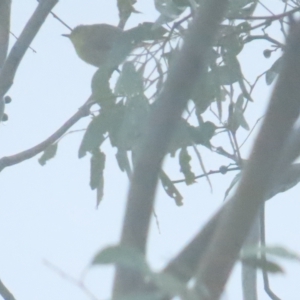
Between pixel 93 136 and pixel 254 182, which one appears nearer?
pixel 254 182

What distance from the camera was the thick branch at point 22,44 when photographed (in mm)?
1394

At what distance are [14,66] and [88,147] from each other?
0.66 feet

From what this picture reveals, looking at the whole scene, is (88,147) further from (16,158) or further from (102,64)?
(16,158)

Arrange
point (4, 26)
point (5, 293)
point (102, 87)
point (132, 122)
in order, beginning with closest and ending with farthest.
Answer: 1. point (132, 122)
2. point (102, 87)
3. point (5, 293)
4. point (4, 26)

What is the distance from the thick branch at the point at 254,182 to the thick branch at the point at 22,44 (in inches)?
36.3

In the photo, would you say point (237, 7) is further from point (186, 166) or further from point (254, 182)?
point (254, 182)

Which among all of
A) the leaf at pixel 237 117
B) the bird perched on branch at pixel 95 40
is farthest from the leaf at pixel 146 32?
the leaf at pixel 237 117

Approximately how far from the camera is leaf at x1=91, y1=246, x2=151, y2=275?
499 mm

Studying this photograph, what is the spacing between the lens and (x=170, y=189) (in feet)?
4.55

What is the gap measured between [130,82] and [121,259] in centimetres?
80

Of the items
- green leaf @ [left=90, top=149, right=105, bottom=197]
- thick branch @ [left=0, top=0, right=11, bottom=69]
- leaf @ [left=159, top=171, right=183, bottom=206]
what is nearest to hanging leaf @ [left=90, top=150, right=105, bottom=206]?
green leaf @ [left=90, top=149, right=105, bottom=197]

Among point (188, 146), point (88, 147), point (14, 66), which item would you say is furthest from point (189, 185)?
point (14, 66)

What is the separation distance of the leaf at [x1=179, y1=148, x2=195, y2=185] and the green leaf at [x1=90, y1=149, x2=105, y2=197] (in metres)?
0.12

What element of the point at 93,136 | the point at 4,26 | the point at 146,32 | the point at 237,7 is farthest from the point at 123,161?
the point at 4,26
